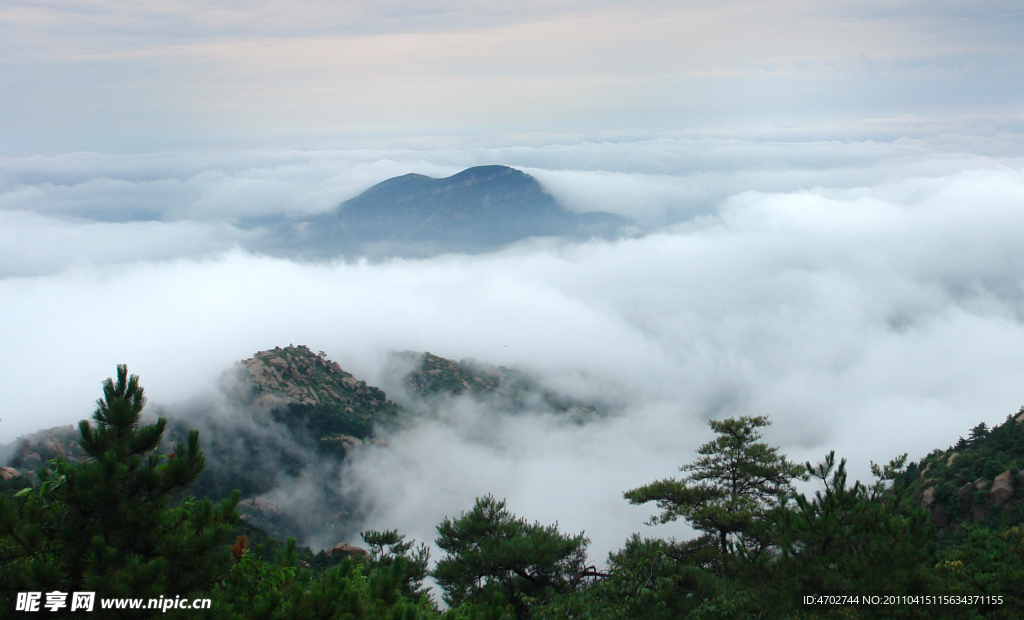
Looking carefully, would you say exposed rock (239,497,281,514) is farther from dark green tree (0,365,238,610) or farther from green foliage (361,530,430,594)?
dark green tree (0,365,238,610)

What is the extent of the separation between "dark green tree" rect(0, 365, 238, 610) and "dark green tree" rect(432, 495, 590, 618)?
12061 mm

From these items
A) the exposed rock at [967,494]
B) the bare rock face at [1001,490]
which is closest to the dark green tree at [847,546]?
the bare rock face at [1001,490]

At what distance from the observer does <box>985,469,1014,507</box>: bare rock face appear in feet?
115

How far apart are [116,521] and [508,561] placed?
14.6 metres

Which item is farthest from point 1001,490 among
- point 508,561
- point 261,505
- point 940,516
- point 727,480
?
point 261,505

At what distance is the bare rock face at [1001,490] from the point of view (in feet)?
115

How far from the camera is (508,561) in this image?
21.4 metres

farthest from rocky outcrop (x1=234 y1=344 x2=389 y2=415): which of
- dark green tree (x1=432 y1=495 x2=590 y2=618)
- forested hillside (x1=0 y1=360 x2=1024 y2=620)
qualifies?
dark green tree (x1=432 y1=495 x2=590 y2=618)

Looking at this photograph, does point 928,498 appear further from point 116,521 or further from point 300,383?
point 300,383

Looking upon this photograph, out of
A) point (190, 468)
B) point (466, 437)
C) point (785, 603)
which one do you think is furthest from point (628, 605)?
point (466, 437)

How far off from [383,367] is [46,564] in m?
144

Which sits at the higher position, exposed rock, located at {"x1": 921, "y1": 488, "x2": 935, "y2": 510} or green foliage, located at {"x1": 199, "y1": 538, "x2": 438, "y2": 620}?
green foliage, located at {"x1": 199, "y1": 538, "x2": 438, "y2": 620}

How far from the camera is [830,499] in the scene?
16.5 meters

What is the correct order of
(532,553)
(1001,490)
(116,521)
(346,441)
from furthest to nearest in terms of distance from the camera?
(346,441), (1001,490), (532,553), (116,521)
